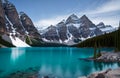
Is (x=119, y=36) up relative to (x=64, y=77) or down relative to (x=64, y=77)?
up

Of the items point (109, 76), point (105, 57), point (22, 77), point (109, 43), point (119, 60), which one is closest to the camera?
point (109, 76)

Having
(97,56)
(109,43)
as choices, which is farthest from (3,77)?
(109,43)

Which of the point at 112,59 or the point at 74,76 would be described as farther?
the point at 112,59

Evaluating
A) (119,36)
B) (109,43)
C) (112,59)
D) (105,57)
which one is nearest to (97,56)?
(105,57)

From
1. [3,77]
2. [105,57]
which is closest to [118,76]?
[3,77]

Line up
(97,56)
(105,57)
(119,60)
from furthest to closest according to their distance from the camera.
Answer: (97,56)
(105,57)
(119,60)

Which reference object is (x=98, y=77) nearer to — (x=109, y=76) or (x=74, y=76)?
(x=109, y=76)

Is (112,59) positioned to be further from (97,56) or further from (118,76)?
(118,76)

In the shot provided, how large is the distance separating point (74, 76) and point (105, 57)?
3788 cm

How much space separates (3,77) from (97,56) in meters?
47.5

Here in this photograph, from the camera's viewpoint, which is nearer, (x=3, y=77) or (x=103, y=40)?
(x=3, y=77)

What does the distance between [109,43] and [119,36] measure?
3608 inches

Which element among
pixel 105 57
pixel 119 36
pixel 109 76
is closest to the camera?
pixel 109 76

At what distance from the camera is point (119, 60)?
64062 mm
